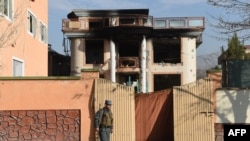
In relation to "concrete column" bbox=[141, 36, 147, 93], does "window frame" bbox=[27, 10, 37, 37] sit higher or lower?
higher

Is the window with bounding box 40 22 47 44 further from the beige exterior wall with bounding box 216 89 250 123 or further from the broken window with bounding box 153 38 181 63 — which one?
the broken window with bounding box 153 38 181 63

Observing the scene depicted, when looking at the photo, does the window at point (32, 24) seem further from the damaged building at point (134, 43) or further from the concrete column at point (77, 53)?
the concrete column at point (77, 53)

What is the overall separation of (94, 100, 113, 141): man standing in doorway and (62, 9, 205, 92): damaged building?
91.2 ft

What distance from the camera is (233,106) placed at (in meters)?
14.1

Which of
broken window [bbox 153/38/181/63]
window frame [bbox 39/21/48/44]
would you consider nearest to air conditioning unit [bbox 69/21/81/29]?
broken window [bbox 153/38/181/63]

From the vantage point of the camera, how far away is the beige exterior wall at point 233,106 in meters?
14.1

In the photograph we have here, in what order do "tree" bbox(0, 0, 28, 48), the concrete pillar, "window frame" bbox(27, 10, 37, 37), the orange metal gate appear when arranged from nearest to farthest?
1. the orange metal gate
2. "tree" bbox(0, 0, 28, 48)
3. "window frame" bbox(27, 10, 37, 37)
4. the concrete pillar

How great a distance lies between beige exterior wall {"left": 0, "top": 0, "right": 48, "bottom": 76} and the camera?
18828 mm

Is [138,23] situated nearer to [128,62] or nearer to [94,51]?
[128,62]

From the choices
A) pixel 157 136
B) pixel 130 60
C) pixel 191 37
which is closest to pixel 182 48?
pixel 191 37

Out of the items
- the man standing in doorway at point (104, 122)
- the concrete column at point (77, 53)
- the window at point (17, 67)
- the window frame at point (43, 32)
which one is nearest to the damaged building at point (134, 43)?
the concrete column at point (77, 53)

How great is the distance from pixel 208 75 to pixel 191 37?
29.2 meters

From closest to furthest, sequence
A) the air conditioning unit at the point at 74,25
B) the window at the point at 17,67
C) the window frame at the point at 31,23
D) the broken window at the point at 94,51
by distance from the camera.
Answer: the window at the point at 17,67 < the window frame at the point at 31,23 < the air conditioning unit at the point at 74,25 < the broken window at the point at 94,51

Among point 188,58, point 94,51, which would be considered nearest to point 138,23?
point 94,51
